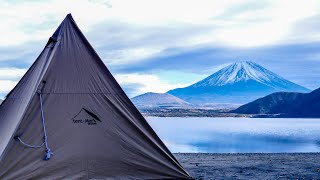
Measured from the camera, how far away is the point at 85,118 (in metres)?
11.8

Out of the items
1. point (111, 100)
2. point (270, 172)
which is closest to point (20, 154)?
point (111, 100)

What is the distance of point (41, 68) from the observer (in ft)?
38.9

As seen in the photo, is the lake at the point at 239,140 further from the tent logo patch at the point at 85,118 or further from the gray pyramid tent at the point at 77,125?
the tent logo patch at the point at 85,118

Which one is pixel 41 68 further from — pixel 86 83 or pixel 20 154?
pixel 20 154

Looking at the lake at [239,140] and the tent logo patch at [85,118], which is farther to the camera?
the lake at [239,140]

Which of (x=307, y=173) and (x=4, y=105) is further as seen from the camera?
(x=307, y=173)

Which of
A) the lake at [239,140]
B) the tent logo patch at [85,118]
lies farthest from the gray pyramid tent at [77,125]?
the lake at [239,140]

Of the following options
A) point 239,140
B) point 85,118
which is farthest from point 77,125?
point 239,140

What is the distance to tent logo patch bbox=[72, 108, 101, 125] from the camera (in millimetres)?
11677

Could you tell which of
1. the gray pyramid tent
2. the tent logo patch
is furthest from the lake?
the tent logo patch

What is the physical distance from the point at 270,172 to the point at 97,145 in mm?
7868

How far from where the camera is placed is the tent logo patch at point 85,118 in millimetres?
11677

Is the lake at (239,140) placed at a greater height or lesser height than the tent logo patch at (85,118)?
lesser

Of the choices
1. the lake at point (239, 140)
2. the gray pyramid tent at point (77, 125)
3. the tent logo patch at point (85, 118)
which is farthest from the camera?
the lake at point (239, 140)
